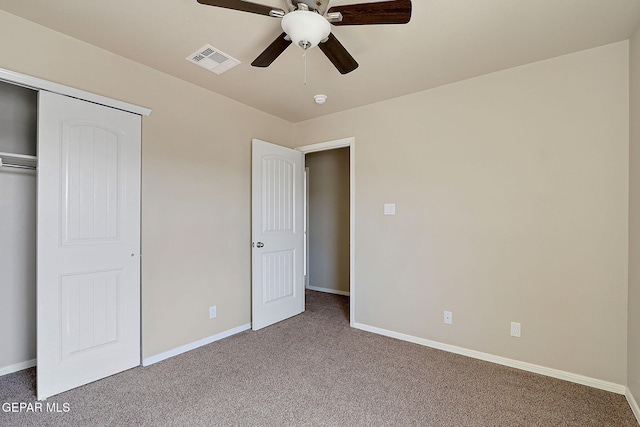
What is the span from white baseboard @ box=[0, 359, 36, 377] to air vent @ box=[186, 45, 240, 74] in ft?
→ 8.92

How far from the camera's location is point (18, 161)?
2.27 m

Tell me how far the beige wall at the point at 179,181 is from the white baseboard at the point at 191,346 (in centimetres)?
4

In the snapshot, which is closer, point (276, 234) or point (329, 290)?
point (276, 234)

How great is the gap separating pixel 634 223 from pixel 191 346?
11.7 feet

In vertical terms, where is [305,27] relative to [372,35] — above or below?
below

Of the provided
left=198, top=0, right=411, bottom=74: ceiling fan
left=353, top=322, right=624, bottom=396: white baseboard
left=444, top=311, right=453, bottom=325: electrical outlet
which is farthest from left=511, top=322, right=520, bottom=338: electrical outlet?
left=198, top=0, right=411, bottom=74: ceiling fan

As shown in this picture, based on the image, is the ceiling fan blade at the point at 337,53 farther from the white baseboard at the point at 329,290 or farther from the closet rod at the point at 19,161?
the white baseboard at the point at 329,290

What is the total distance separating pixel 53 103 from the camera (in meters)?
2.08

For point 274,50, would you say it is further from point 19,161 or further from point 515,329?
point 515,329

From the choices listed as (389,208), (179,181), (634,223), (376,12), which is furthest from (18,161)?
(634,223)

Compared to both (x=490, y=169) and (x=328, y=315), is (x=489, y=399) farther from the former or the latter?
(x=328, y=315)

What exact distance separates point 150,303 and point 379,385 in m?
1.95

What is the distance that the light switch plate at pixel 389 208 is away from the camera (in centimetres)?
319

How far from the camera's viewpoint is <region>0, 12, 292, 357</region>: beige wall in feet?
7.14
